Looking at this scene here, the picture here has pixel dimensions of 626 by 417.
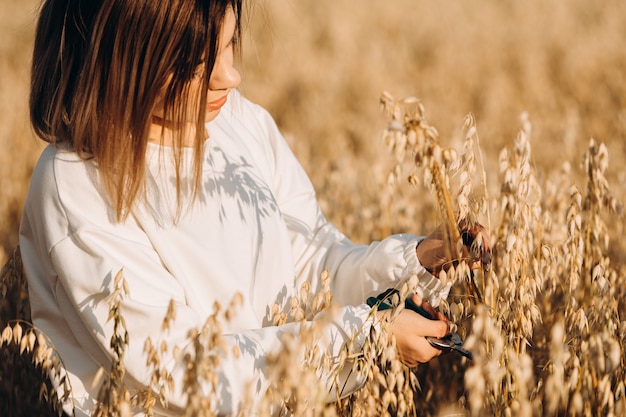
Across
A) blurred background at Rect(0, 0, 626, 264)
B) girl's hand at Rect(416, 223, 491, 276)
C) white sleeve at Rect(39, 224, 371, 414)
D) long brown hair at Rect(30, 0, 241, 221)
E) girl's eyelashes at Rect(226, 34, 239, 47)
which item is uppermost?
blurred background at Rect(0, 0, 626, 264)

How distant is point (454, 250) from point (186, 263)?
518 mm

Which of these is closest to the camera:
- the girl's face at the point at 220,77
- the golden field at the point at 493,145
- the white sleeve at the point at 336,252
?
the golden field at the point at 493,145

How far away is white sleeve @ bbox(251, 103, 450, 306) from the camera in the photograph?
1629 millimetres

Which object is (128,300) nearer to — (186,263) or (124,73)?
(186,263)

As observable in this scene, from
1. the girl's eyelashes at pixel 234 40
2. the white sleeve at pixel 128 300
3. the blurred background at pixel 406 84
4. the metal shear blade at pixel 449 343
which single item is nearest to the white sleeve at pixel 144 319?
the white sleeve at pixel 128 300

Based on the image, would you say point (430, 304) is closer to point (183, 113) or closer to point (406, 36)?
point (183, 113)

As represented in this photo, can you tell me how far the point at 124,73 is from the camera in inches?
58.2

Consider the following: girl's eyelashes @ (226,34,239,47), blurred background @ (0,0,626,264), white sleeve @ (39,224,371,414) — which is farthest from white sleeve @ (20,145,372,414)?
blurred background @ (0,0,626,264)

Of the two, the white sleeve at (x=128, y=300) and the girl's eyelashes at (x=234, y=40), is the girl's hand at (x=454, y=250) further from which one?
the girl's eyelashes at (x=234, y=40)

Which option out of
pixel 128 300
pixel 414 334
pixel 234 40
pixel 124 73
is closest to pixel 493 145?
pixel 234 40

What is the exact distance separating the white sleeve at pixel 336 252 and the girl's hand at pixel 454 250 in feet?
0.07

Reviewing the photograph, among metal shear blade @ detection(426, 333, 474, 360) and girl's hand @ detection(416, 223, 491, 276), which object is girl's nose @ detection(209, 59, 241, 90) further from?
metal shear blade @ detection(426, 333, 474, 360)

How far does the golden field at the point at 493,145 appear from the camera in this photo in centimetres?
136

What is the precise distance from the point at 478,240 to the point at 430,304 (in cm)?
31
